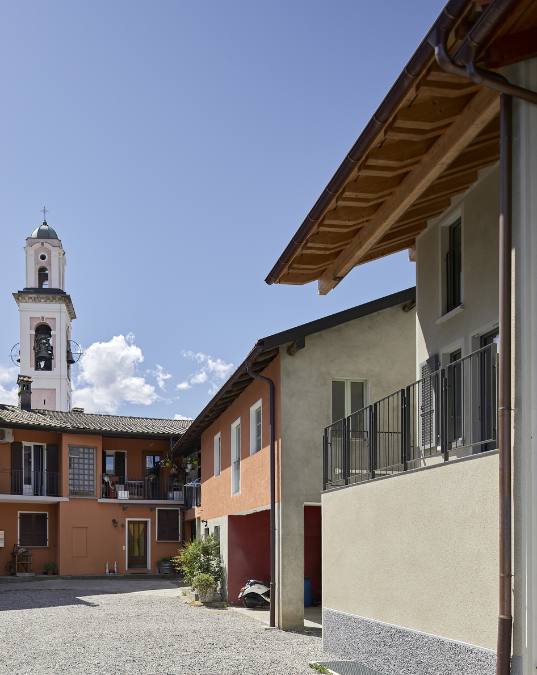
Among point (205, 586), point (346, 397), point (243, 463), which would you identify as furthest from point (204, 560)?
point (346, 397)

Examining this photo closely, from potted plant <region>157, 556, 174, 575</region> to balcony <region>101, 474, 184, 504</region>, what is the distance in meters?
2.27

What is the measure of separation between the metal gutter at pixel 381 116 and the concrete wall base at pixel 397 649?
4.09 metres

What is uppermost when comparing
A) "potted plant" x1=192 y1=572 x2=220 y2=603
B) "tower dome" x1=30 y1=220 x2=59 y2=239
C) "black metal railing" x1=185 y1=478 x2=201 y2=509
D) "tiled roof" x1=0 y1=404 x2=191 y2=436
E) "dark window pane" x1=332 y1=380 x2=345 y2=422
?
"tower dome" x1=30 y1=220 x2=59 y2=239

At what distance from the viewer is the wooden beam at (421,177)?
7.22 meters

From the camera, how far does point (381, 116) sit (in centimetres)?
702

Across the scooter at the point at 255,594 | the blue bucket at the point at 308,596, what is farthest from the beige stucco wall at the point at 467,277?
the blue bucket at the point at 308,596

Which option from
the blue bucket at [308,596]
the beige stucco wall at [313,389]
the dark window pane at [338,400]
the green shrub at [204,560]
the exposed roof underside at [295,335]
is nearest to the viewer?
the exposed roof underside at [295,335]

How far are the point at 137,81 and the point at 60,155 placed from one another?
8.97 ft

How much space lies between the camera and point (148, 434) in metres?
35.5

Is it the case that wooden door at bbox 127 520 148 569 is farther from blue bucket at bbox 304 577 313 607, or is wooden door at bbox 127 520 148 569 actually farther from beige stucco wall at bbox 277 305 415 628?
beige stucco wall at bbox 277 305 415 628

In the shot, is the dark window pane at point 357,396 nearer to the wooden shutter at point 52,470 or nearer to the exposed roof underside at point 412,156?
the exposed roof underside at point 412,156

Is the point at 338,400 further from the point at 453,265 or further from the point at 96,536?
the point at 96,536

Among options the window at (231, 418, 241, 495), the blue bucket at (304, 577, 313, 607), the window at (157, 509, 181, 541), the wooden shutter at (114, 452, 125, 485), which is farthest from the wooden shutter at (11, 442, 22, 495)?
the blue bucket at (304, 577, 313, 607)

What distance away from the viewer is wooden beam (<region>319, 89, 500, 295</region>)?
23.7 ft
